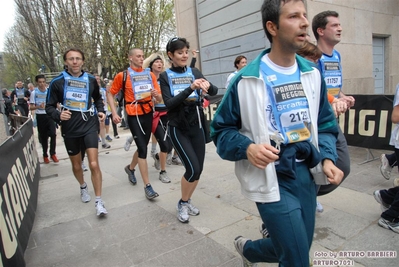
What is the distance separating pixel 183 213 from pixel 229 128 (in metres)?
2.11

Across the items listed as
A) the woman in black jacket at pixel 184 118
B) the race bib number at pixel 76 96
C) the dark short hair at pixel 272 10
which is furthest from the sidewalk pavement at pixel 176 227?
the dark short hair at pixel 272 10

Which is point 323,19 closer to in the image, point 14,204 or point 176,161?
point 14,204

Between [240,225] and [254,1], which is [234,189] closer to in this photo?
[240,225]

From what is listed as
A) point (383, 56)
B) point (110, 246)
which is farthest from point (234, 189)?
point (383, 56)

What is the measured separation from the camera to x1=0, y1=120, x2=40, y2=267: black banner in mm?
2480

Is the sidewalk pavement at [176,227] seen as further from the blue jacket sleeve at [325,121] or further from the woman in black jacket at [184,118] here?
the blue jacket sleeve at [325,121]

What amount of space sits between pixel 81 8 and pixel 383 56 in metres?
19.6

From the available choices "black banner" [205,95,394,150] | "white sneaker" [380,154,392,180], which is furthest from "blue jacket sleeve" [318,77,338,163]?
"black banner" [205,95,394,150]

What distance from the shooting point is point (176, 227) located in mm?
3607

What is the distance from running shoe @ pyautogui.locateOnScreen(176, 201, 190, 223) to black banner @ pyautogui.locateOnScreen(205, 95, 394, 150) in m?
3.71

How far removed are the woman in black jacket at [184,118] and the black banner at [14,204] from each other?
165cm

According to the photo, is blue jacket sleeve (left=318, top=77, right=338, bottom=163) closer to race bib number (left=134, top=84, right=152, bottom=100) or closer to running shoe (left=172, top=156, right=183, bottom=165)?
race bib number (left=134, top=84, right=152, bottom=100)

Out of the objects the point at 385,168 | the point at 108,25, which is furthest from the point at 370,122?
the point at 108,25

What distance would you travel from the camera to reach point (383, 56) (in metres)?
10.3
